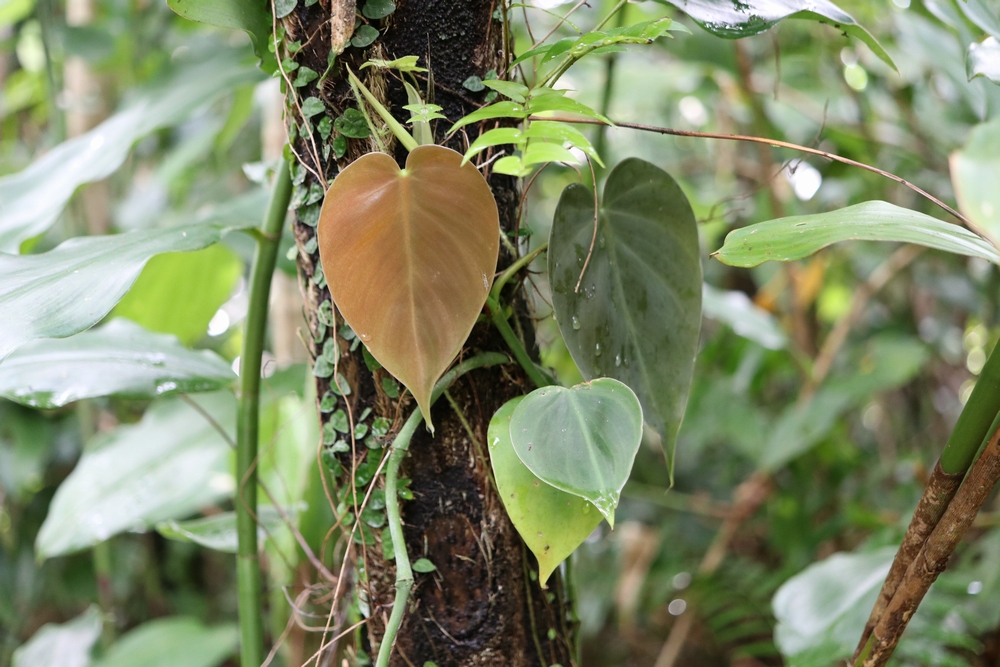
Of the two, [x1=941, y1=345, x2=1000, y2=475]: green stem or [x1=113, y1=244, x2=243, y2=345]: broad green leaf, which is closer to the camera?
[x1=941, y1=345, x2=1000, y2=475]: green stem

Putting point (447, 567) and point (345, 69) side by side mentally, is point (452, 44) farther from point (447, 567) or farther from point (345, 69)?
point (447, 567)

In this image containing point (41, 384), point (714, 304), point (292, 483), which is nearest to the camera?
point (41, 384)

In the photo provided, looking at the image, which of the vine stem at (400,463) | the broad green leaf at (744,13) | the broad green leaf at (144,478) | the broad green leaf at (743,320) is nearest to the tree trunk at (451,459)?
the vine stem at (400,463)

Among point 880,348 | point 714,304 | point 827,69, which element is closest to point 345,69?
point 714,304

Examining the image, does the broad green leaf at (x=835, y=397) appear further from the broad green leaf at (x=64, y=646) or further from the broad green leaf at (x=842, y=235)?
the broad green leaf at (x=64, y=646)

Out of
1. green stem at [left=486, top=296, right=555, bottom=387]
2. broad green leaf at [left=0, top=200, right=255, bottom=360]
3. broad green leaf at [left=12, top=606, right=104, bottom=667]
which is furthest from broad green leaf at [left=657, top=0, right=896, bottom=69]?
broad green leaf at [left=12, top=606, right=104, bottom=667]

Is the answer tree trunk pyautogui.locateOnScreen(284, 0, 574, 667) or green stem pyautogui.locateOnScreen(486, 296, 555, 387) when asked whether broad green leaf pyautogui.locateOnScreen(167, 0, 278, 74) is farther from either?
green stem pyautogui.locateOnScreen(486, 296, 555, 387)
